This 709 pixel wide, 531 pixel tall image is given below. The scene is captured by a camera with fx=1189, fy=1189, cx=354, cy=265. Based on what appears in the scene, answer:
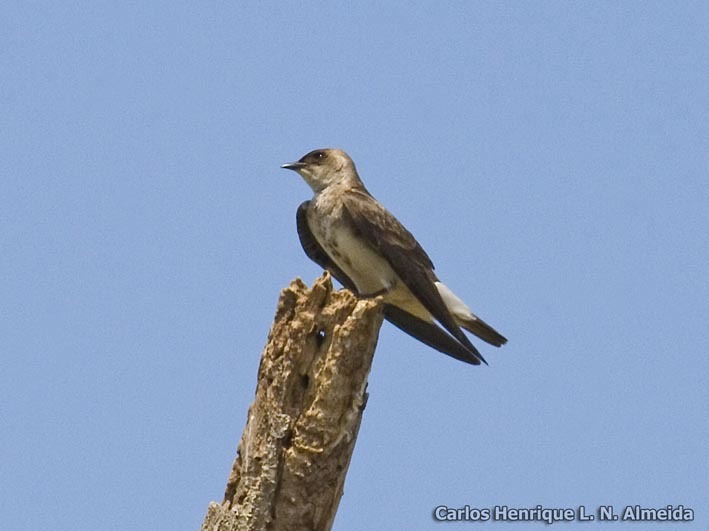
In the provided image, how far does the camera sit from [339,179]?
41.5 ft

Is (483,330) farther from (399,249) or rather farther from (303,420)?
(303,420)

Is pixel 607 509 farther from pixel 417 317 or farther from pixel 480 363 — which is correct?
pixel 417 317

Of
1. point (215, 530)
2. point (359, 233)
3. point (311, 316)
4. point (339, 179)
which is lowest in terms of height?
point (215, 530)

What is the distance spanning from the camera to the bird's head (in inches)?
501

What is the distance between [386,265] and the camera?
459 inches

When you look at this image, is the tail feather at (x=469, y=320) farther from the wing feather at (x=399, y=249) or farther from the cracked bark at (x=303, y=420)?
the cracked bark at (x=303, y=420)

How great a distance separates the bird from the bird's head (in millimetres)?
293

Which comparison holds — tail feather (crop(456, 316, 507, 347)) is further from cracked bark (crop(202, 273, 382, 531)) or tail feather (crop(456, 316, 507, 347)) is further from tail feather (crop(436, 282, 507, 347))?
cracked bark (crop(202, 273, 382, 531))

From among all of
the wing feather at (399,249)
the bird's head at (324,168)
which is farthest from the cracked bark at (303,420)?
the bird's head at (324,168)

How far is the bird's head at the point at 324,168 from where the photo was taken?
12734 mm

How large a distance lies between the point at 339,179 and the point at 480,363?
101 inches

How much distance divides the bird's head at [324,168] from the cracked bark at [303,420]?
14.8 ft

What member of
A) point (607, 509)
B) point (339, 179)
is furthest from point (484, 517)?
point (339, 179)

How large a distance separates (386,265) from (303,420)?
3922 mm
